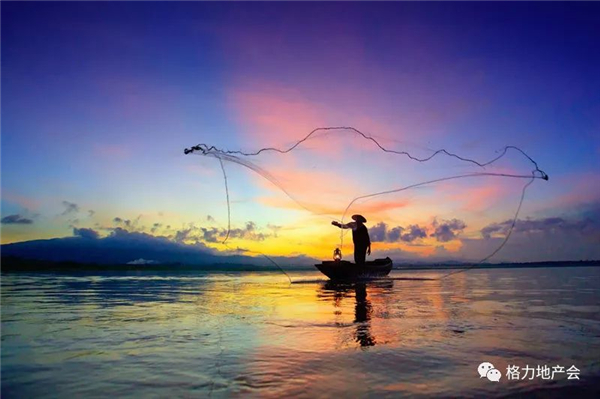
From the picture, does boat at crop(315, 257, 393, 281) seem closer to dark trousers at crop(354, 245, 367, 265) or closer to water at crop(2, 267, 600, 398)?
dark trousers at crop(354, 245, 367, 265)

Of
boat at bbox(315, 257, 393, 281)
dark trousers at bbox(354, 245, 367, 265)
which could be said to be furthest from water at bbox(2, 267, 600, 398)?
dark trousers at bbox(354, 245, 367, 265)

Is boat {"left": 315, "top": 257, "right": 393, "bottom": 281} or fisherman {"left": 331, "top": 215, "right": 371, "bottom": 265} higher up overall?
fisherman {"left": 331, "top": 215, "right": 371, "bottom": 265}

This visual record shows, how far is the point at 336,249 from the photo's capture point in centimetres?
4369

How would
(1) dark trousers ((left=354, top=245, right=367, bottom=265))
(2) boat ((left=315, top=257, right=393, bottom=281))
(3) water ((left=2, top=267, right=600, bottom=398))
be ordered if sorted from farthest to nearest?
1. (1) dark trousers ((left=354, top=245, right=367, bottom=265))
2. (2) boat ((left=315, top=257, right=393, bottom=281))
3. (3) water ((left=2, top=267, right=600, bottom=398))

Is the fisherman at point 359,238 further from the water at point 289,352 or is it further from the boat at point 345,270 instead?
the water at point 289,352

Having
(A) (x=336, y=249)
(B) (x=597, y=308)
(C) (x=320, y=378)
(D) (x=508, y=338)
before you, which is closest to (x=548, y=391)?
(C) (x=320, y=378)

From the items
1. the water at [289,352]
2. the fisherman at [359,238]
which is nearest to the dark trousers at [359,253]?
the fisherman at [359,238]

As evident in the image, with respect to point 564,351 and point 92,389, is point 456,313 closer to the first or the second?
point 564,351

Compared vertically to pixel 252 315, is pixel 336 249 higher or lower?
higher

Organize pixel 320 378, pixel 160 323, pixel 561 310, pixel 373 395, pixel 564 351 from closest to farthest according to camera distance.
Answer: pixel 373 395 → pixel 320 378 → pixel 564 351 → pixel 160 323 → pixel 561 310

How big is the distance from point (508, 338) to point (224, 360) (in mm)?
8101

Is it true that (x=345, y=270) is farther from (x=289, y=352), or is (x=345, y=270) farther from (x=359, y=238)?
(x=289, y=352)

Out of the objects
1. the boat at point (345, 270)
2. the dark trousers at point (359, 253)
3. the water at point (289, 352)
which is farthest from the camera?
the dark trousers at point (359, 253)

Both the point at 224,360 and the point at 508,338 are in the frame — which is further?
the point at 508,338
